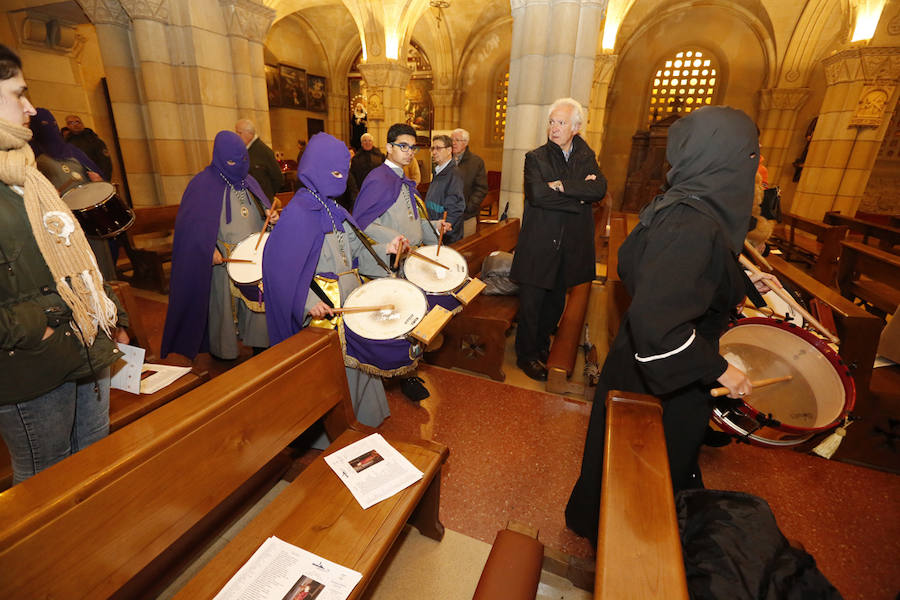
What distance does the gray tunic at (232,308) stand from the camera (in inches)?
128

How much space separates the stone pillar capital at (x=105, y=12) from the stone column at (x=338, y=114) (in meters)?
10.8

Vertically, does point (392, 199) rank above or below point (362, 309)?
above

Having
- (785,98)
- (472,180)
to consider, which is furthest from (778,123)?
(472,180)

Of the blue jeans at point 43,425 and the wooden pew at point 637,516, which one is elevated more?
the wooden pew at point 637,516

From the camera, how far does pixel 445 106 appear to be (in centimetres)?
1546

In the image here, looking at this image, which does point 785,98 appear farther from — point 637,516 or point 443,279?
point 637,516

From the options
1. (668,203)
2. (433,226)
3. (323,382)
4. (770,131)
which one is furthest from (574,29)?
(770,131)

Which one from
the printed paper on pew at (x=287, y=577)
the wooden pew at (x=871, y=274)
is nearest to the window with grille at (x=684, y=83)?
the wooden pew at (x=871, y=274)

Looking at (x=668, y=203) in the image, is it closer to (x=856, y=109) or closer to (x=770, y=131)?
(x=856, y=109)

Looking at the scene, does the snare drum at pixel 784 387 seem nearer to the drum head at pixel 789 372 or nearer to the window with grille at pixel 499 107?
the drum head at pixel 789 372

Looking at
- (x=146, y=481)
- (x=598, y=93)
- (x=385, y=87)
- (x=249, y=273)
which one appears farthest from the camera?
(x=598, y=93)

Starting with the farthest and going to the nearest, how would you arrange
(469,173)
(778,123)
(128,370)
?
(778,123) → (469,173) → (128,370)

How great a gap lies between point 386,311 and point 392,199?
3.58 feet

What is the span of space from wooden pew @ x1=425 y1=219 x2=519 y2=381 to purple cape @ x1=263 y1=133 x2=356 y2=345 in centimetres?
153
